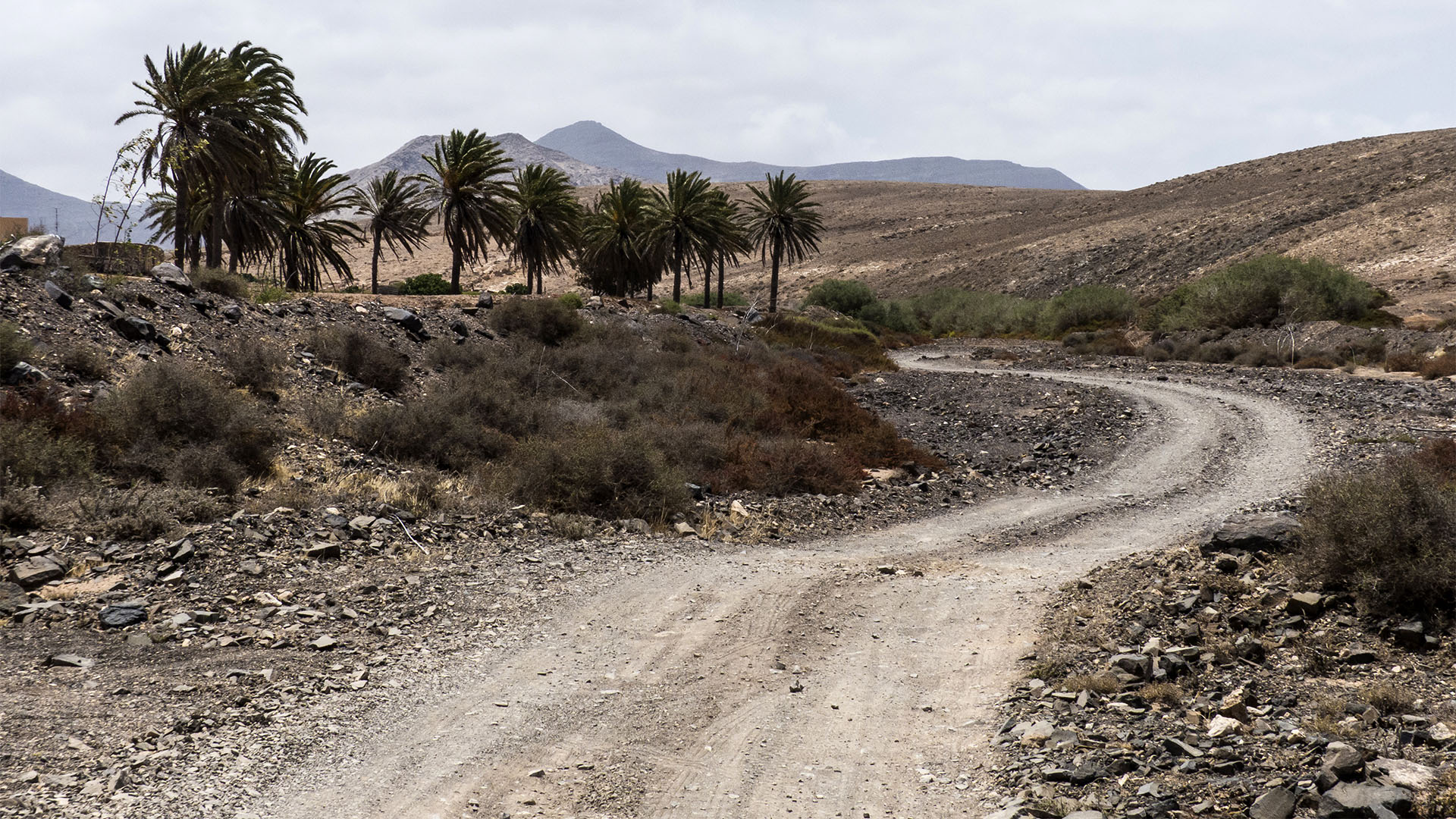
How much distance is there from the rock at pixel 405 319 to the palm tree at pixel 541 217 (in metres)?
17.9

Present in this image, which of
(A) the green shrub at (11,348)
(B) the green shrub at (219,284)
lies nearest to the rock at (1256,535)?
(A) the green shrub at (11,348)

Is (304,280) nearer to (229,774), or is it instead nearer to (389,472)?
(389,472)

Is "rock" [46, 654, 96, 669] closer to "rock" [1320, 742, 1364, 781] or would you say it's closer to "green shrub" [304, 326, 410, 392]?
"rock" [1320, 742, 1364, 781]

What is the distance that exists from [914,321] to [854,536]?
5772cm

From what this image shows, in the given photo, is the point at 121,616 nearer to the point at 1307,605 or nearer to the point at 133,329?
the point at 1307,605

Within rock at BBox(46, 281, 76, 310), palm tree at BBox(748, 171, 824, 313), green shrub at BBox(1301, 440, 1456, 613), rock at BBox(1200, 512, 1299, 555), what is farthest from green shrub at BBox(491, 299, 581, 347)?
palm tree at BBox(748, 171, 824, 313)

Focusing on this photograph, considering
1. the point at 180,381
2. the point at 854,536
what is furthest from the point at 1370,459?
the point at 180,381

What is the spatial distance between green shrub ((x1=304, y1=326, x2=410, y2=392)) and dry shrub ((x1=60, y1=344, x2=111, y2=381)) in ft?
15.5

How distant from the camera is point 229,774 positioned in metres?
5.32

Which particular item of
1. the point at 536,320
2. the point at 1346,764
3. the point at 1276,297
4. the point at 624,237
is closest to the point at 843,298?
the point at 624,237

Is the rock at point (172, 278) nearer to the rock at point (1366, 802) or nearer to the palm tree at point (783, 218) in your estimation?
the rock at point (1366, 802)

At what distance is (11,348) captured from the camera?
13016mm

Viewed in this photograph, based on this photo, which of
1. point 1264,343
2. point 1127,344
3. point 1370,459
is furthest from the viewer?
point 1127,344

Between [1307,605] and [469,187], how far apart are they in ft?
110
